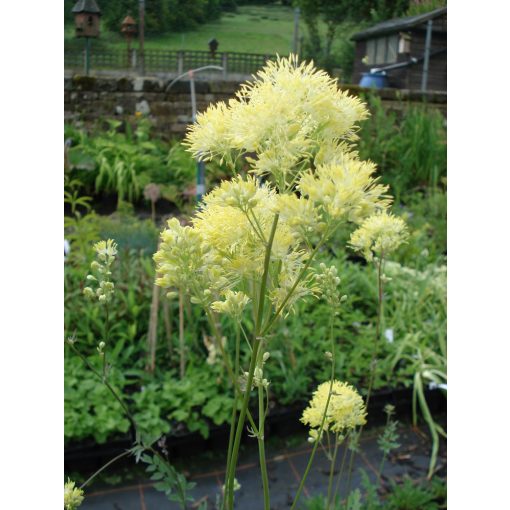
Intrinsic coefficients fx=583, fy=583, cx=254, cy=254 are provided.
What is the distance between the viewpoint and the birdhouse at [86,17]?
154 cm

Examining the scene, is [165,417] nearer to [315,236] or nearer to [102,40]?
[315,236]

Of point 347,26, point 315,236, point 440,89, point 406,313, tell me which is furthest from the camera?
point 440,89

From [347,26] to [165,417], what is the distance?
149 cm

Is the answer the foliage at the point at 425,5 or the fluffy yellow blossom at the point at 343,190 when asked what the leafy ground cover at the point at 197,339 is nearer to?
the fluffy yellow blossom at the point at 343,190

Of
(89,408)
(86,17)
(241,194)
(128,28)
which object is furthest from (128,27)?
(241,194)

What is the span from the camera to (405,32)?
211 cm

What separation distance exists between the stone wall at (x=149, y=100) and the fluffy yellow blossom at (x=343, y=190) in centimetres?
223

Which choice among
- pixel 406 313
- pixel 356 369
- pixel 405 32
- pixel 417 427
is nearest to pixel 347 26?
pixel 405 32

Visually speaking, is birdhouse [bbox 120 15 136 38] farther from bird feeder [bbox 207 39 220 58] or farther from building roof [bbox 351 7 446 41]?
building roof [bbox 351 7 446 41]

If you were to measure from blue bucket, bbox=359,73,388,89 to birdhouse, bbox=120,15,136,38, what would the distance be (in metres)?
1.27

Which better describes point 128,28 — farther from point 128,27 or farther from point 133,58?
point 133,58

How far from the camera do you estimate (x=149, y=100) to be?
9.75ft

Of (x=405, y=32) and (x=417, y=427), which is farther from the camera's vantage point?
(x=405, y=32)

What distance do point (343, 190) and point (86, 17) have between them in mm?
1431
